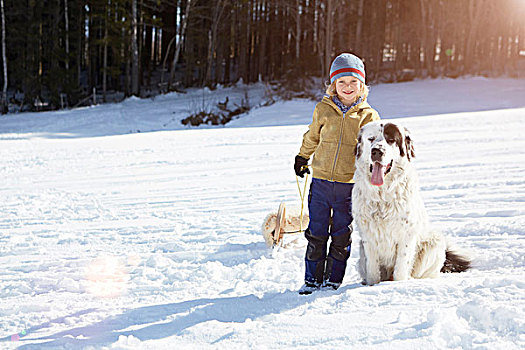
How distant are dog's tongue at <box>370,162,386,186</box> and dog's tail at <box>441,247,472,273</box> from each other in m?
1.30

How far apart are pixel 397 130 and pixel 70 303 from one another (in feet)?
8.95

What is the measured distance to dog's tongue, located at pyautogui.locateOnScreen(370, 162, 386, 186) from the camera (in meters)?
3.07

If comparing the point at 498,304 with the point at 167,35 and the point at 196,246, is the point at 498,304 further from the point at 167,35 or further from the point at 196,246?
the point at 167,35

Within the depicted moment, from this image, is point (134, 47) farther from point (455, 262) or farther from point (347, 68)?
point (455, 262)

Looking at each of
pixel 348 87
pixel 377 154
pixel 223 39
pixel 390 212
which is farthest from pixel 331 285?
pixel 223 39

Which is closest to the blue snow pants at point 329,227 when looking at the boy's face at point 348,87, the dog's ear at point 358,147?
the dog's ear at point 358,147

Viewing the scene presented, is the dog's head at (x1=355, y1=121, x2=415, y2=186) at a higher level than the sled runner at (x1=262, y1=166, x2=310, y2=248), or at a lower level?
higher

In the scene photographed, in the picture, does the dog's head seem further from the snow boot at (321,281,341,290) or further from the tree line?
the tree line

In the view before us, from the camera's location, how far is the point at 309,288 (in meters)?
3.61

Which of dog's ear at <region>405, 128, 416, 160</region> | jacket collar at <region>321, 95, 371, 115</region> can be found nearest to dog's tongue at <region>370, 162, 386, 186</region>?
dog's ear at <region>405, 128, 416, 160</region>

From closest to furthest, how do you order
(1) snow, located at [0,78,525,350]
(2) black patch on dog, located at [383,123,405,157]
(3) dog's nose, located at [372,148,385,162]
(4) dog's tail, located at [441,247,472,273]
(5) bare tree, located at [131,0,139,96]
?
1. (1) snow, located at [0,78,525,350]
2. (3) dog's nose, located at [372,148,385,162]
3. (2) black patch on dog, located at [383,123,405,157]
4. (4) dog's tail, located at [441,247,472,273]
5. (5) bare tree, located at [131,0,139,96]

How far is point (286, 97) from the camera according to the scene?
2041 cm

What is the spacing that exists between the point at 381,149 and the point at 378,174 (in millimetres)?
174

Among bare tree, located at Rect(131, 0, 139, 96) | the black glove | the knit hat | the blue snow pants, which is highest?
bare tree, located at Rect(131, 0, 139, 96)
